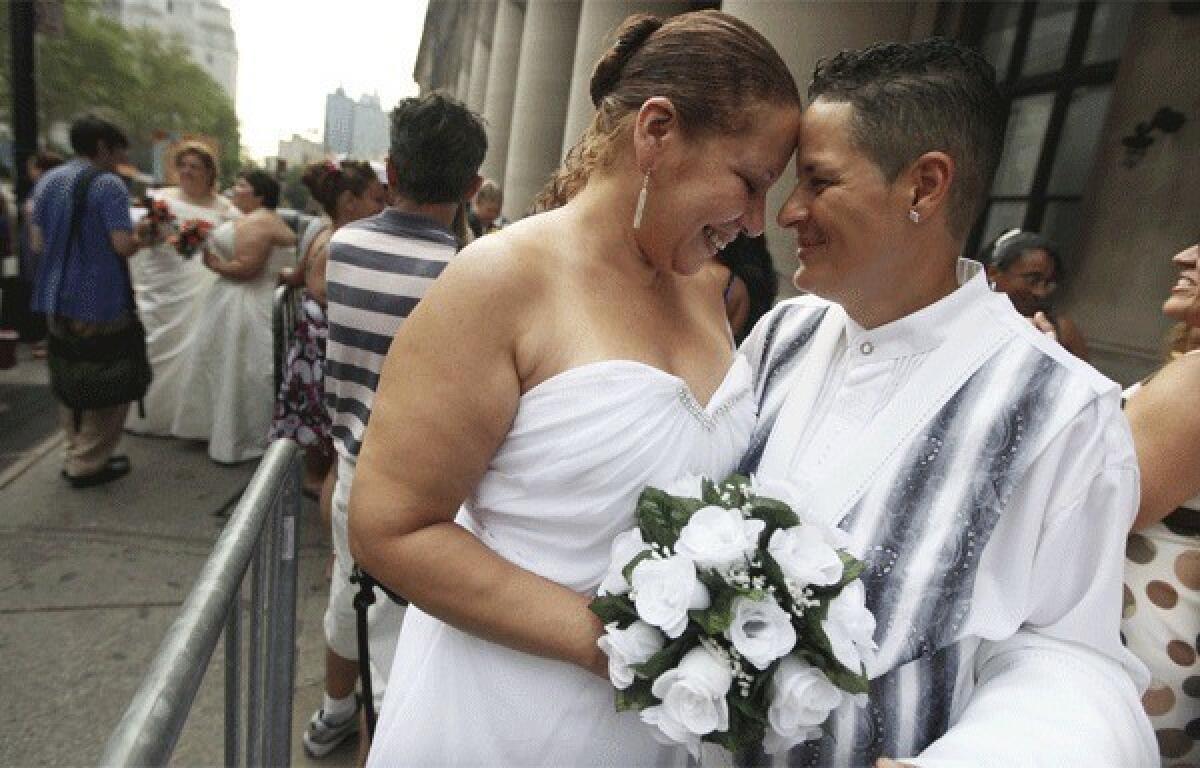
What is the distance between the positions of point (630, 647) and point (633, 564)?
12 centimetres

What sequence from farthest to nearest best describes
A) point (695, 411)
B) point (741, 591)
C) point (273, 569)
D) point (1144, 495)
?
point (273, 569) → point (1144, 495) → point (695, 411) → point (741, 591)

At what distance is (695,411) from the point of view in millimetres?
1434

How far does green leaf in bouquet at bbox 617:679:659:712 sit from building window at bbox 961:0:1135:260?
14.5 feet

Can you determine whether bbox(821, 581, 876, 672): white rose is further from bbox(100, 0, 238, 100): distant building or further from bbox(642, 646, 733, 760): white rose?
bbox(100, 0, 238, 100): distant building

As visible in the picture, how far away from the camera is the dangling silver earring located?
4.80 feet

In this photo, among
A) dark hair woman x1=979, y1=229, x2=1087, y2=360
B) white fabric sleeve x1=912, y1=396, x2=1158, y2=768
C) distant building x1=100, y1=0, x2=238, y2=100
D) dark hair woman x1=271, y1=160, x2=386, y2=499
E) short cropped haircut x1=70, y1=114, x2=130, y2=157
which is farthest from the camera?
distant building x1=100, y1=0, x2=238, y2=100

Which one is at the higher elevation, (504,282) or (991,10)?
(991,10)

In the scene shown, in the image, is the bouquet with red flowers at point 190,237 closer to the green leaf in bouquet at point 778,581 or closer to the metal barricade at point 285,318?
the metal barricade at point 285,318

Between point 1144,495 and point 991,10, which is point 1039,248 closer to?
point 1144,495

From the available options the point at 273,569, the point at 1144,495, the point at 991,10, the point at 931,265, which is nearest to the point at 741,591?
the point at 931,265

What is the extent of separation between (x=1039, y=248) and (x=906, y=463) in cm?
322

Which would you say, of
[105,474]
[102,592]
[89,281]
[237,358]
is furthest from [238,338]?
[102,592]

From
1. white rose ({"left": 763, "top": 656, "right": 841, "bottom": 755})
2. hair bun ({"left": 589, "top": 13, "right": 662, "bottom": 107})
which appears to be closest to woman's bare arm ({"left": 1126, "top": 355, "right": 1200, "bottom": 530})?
white rose ({"left": 763, "top": 656, "right": 841, "bottom": 755})

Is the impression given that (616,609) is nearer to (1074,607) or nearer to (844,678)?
(844,678)
